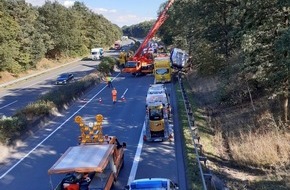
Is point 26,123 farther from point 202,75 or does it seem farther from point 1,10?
point 1,10

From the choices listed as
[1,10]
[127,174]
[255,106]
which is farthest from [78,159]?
[1,10]

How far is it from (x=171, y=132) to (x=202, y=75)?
20.5 metres

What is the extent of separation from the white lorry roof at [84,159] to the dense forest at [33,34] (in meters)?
44.5

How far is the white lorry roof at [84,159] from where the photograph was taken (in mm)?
13859

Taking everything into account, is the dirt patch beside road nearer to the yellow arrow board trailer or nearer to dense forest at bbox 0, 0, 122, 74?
the yellow arrow board trailer

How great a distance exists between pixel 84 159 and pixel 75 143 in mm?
8758

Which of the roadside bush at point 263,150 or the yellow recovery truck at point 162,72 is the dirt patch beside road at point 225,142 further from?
the yellow recovery truck at point 162,72

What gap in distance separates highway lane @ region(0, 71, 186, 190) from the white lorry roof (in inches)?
71.3

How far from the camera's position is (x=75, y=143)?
922 inches

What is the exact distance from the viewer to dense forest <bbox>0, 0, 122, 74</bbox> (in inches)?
2359

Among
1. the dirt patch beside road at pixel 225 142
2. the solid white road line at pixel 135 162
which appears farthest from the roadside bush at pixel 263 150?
the solid white road line at pixel 135 162

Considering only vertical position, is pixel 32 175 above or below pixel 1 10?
below

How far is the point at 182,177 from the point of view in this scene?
56.4 feet

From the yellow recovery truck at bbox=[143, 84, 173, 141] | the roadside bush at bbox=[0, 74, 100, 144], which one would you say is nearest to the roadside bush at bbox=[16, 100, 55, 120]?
the roadside bush at bbox=[0, 74, 100, 144]
